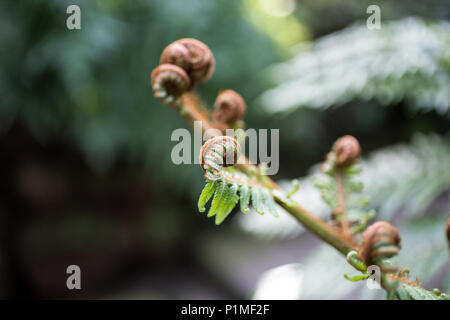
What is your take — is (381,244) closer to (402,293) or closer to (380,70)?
(402,293)

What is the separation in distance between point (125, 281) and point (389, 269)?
277 cm

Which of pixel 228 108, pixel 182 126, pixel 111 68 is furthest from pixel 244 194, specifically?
pixel 182 126

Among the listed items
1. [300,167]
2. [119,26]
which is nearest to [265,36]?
[119,26]

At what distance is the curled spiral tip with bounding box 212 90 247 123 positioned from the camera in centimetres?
Result: 42

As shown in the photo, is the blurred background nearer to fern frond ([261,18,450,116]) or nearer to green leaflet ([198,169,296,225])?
fern frond ([261,18,450,116])

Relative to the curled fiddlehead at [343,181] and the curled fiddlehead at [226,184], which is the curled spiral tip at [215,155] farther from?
the curled fiddlehead at [343,181]

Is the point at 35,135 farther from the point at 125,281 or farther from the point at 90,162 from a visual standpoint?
the point at 125,281

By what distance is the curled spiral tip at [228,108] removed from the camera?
417 mm

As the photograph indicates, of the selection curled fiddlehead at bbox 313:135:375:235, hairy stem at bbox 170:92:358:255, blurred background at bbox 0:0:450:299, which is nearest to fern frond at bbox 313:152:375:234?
curled fiddlehead at bbox 313:135:375:235

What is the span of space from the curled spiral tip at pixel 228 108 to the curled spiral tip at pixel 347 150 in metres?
0.13

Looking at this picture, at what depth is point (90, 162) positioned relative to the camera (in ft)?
7.88

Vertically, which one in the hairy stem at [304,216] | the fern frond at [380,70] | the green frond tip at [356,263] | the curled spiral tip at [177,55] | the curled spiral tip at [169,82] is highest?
the fern frond at [380,70]

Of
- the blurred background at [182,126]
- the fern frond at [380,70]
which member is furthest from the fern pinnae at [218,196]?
the fern frond at [380,70]
